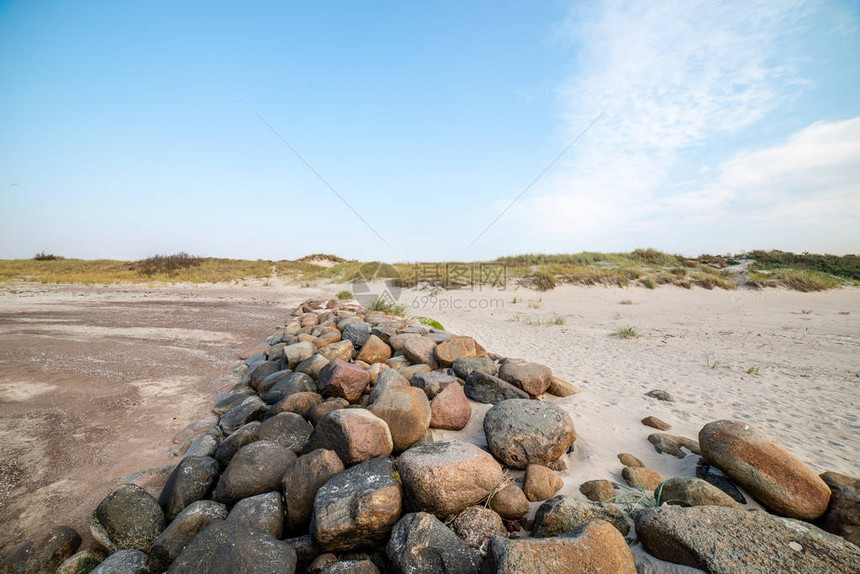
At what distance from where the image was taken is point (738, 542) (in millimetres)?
1697

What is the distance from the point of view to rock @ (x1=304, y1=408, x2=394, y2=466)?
8.48ft

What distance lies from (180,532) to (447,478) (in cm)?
177

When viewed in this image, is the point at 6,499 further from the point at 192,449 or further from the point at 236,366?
the point at 236,366

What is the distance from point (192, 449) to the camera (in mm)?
3369

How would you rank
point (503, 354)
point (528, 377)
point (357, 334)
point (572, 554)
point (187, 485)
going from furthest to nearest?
1. point (503, 354)
2. point (357, 334)
3. point (528, 377)
4. point (187, 485)
5. point (572, 554)

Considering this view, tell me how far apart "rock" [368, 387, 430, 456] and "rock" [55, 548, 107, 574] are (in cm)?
202

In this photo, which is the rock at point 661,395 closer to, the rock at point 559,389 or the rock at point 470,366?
the rock at point 559,389

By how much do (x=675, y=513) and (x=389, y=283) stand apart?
1887 cm

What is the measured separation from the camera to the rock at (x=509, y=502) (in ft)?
7.50

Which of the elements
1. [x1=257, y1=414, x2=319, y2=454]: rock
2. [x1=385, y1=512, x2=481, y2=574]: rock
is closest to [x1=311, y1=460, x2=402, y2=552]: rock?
[x1=385, y1=512, x2=481, y2=574]: rock

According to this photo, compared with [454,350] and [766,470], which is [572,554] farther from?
[454,350]

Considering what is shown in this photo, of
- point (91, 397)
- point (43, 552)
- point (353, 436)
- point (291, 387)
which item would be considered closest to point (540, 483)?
point (353, 436)

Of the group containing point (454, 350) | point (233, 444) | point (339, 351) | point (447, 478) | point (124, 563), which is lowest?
point (124, 563)

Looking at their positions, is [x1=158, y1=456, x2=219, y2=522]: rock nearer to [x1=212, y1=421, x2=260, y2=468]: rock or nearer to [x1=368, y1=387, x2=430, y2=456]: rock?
[x1=212, y1=421, x2=260, y2=468]: rock
